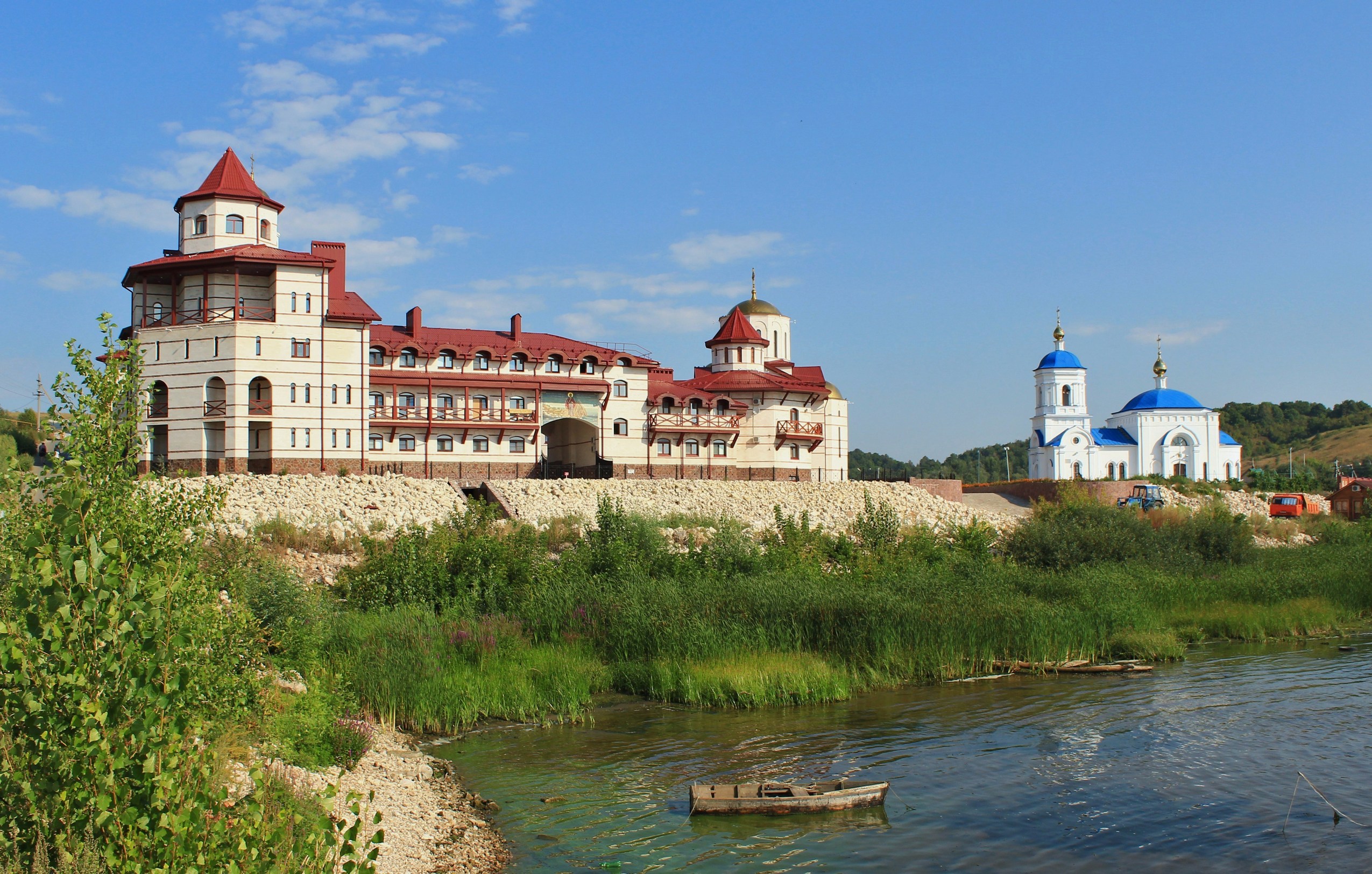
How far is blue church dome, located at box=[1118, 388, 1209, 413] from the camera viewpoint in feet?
253

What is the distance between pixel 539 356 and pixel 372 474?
408 inches

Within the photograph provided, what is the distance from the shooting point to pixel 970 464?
473 feet

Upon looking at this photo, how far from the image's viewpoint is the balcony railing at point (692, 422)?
50.2m

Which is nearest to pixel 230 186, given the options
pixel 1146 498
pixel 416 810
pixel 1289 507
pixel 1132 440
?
pixel 416 810

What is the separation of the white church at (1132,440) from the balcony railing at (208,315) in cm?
5589

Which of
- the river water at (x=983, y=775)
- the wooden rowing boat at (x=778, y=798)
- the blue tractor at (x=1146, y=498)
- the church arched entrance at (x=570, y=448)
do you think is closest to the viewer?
the river water at (x=983, y=775)

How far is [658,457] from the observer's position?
50531 millimetres

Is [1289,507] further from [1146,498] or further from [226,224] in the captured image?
[226,224]

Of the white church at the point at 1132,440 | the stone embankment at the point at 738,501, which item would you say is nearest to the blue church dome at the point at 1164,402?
the white church at the point at 1132,440

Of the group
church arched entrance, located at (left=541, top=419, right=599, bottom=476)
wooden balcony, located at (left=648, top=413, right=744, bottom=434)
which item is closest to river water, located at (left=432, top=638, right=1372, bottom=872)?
church arched entrance, located at (left=541, top=419, right=599, bottom=476)

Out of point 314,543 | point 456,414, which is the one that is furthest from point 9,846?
point 456,414

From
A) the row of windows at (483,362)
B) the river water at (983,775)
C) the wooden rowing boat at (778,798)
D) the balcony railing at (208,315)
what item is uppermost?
the balcony railing at (208,315)

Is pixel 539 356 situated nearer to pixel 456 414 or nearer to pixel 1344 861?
pixel 456 414

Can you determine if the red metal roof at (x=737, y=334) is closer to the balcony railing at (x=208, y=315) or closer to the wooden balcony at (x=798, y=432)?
the wooden balcony at (x=798, y=432)
